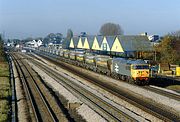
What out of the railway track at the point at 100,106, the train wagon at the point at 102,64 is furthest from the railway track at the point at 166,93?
the train wagon at the point at 102,64

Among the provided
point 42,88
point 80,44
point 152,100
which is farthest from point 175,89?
point 80,44

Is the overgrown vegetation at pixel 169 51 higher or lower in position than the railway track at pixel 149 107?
higher

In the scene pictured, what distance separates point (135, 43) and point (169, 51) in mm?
12734

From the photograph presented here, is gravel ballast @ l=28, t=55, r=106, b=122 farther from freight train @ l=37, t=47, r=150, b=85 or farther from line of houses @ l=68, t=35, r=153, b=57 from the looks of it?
line of houses @ l=68, t=35, r=153, b=57

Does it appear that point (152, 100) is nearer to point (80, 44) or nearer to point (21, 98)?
point (21, 98)

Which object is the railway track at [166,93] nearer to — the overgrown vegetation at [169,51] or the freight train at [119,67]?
the freight train at [119,67]

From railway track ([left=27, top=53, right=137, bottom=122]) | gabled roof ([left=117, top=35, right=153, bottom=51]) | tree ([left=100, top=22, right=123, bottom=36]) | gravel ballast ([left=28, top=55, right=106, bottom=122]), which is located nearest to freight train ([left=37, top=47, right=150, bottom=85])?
railway track ([left=27, top=53, right=137, bottom=122])

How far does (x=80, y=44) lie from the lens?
11788cm

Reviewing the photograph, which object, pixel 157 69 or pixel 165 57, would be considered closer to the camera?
pixel 157 69

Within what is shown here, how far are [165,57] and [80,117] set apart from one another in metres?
40.0

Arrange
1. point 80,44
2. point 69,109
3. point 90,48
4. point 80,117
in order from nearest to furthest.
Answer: point 80,117 → point 69,109 → point 90,48 → point 80,44

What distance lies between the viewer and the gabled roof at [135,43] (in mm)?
70275

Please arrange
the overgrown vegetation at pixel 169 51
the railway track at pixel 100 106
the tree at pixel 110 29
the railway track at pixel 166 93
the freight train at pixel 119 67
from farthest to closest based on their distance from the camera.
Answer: the tree at pixel 110 29
the overgrown vegetation at pixel 169 51
the freight train at pixel 119 67
the railway track at pixel 166 93
the railway track at pixel 100 106

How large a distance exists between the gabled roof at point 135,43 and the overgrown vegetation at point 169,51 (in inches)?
214
